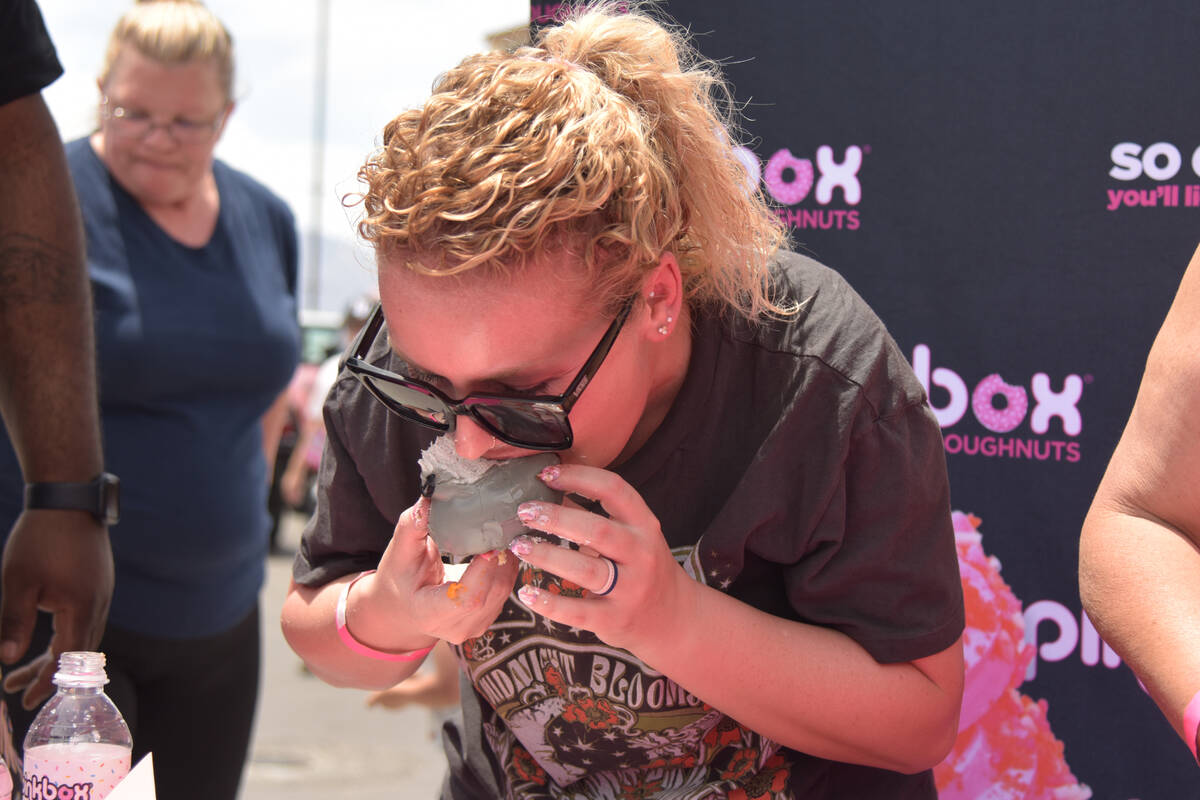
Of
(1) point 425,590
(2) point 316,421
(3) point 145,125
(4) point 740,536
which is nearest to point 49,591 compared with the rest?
(1) point 425,590

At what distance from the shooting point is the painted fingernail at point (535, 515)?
129 cm

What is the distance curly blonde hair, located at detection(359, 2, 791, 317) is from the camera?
4.09ft

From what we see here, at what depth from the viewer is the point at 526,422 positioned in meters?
1.33

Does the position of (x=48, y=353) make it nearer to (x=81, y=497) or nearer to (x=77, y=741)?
(x=81, y=497)

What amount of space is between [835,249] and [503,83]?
0.89m

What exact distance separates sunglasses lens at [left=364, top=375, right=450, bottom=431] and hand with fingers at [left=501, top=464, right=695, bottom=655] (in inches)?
6.0

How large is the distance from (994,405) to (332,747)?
397 cm

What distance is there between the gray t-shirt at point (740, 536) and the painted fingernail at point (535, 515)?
0.84 ft

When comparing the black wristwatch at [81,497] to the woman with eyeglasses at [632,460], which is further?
the black wristwatch at [81,497]

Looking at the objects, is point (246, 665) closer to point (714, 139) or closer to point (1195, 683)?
point (714, 139)

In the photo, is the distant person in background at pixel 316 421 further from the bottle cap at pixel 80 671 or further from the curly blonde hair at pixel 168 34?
the bottle cap at pixel 80 671

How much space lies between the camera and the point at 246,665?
2.66m

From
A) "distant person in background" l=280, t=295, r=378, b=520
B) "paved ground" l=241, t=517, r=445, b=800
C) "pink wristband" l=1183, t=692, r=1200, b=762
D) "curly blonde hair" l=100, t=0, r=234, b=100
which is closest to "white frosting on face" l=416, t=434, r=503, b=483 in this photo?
"pink wristband" l=1183, t=692, r=1200, b=762

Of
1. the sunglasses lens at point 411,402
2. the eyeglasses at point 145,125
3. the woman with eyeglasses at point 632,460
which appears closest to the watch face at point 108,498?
the woman with eyeglasses at point 632,460
